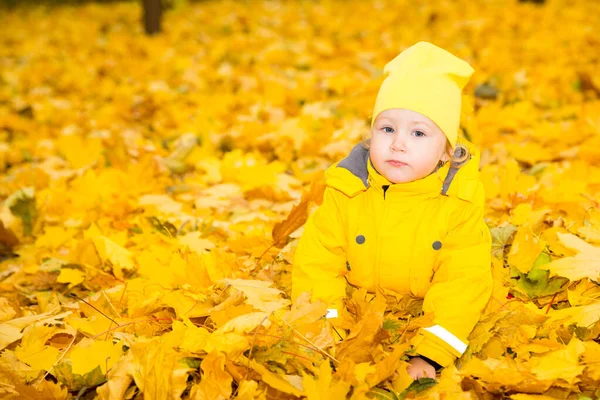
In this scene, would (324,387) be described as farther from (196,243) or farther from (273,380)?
(196,243)

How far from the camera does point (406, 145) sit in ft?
5.80

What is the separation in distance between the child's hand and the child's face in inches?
20.7

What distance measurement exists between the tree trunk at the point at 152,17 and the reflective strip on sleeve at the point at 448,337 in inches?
273

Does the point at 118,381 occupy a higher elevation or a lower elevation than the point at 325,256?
lower

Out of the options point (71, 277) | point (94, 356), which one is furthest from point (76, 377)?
point (71, 277)

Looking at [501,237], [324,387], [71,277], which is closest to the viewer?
[324,387]

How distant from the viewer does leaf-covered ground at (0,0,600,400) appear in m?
1.70

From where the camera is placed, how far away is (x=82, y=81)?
5781mm

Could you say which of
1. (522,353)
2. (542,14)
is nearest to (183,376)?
(522,353)

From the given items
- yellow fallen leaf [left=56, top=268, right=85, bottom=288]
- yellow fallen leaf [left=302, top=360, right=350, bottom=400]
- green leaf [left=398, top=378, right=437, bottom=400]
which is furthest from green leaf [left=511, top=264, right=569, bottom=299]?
yellow fallen leaf [left=56, top=268, right=85, bottom=288]

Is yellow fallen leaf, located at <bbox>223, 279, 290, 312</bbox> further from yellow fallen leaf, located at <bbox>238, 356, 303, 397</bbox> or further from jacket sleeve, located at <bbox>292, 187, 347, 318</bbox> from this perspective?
yellow fallen leaf, located at <bbox>238, 356, 303, 397</bbox>

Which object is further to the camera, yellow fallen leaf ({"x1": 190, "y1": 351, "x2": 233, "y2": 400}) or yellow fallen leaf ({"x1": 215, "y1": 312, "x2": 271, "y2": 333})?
yellow fallen leaf ({"x1": 215, "y1": 312, "x2": 271, "y2": 333})

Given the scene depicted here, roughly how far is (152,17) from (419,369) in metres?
7.07

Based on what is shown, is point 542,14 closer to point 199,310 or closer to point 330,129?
point 330,129
